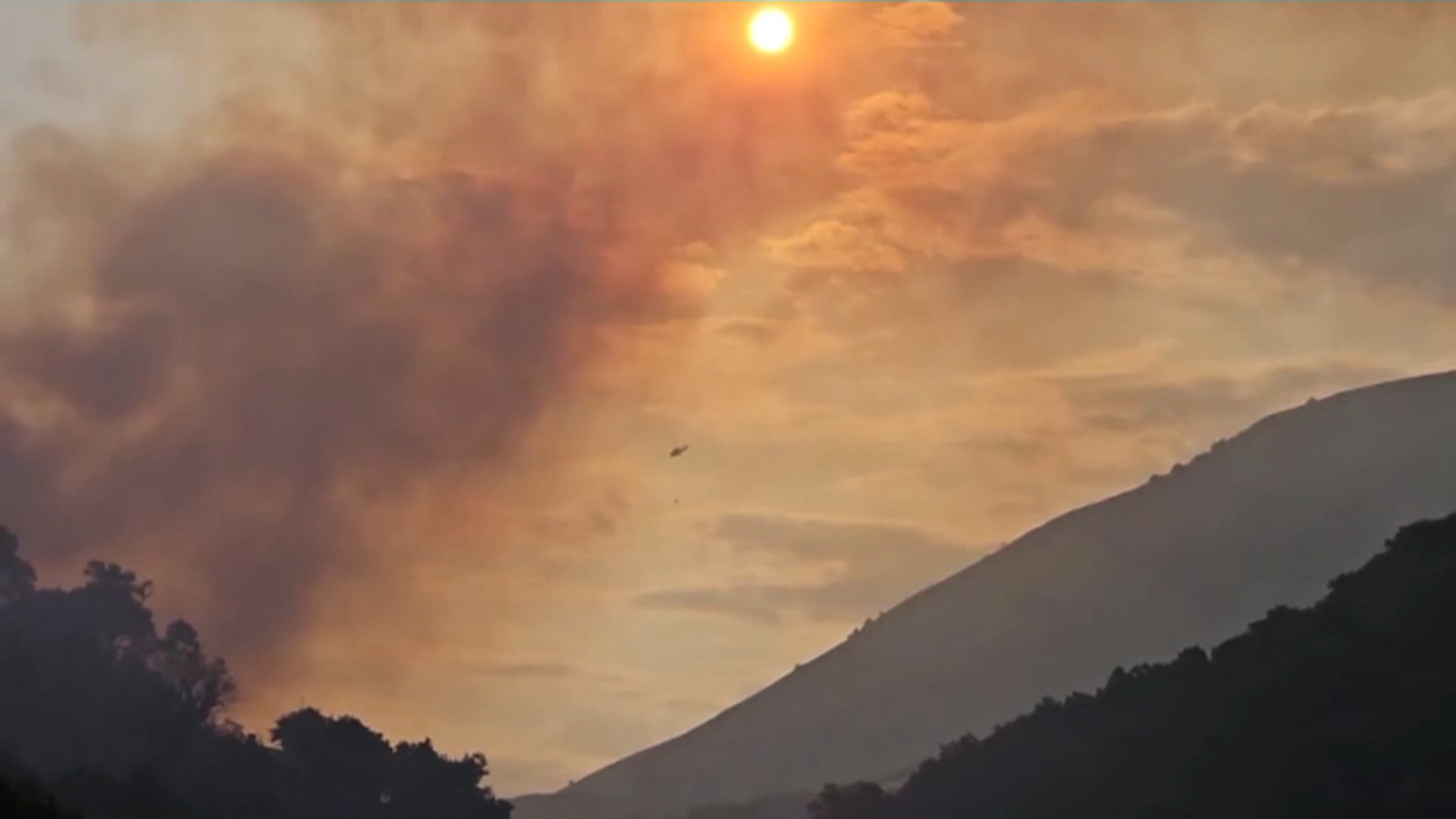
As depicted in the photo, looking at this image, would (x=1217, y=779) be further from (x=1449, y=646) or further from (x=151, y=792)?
(x=151, y=792)

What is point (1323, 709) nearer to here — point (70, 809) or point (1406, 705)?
point (1406, 705)

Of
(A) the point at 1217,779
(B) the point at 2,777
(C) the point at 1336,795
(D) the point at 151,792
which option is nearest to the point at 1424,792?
(C) the point at 1336,795

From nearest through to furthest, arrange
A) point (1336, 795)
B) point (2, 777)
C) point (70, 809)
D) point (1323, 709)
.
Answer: point (2, 777), point (70, 809), point (1336, 795), point (1323, 709)

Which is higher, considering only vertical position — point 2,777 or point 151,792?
point 151,792

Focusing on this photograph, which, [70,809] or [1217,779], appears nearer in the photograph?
[70,809]

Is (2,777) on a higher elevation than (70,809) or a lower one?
lower

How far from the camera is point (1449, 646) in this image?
19912 cm

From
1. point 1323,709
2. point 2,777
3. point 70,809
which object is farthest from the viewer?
point 1323,709

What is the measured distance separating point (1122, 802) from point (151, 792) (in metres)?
76.2

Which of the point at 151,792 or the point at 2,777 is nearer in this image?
the point at 2,777

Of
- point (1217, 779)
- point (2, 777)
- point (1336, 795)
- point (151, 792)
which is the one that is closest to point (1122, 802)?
point (1217, 779)

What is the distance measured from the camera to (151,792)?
179000 mm

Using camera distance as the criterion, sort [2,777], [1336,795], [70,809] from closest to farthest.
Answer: [2,777], [70,809], [1336,795]

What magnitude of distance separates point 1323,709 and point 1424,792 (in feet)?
66.0
